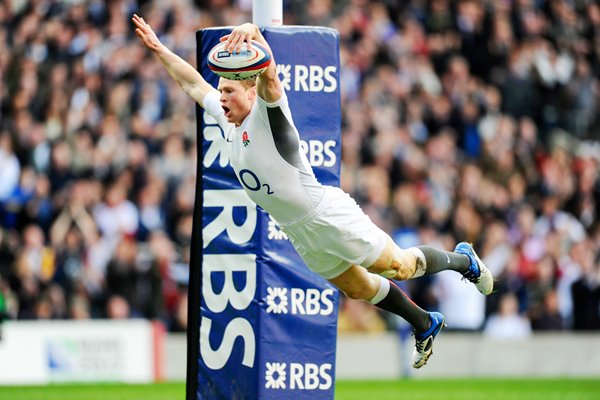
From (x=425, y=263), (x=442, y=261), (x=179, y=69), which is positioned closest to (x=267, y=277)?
(x=425, y=263)

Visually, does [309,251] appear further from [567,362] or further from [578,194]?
[578,194]

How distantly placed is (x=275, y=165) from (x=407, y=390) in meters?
7.46

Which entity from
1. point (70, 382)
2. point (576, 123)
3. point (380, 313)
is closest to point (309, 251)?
point (70, 382)

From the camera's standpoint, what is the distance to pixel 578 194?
2192 centimetres

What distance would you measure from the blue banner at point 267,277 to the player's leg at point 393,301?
527 mm

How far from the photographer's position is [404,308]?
33.1 feet

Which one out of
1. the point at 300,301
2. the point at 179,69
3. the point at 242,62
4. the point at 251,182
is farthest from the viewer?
the point at 179,69

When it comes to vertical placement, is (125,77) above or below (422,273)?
above

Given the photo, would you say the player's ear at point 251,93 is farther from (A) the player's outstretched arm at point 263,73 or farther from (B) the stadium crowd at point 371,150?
(B) the stadium crowd at point 371,150

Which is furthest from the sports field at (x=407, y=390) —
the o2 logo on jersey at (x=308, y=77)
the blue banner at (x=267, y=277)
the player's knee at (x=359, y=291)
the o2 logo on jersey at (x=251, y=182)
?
the o2 logo on jersey at (x=251, y=182)

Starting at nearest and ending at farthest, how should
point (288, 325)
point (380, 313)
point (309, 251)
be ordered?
point (309, 251)
point (288, 325)
point (380, 313)

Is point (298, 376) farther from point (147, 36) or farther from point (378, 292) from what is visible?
point (147, 36)

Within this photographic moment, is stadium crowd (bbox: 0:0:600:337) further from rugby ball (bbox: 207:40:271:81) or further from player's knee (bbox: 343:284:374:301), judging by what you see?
rugby ball (bbox: 207:40:271:81)

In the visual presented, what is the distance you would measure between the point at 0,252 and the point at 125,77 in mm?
4232
